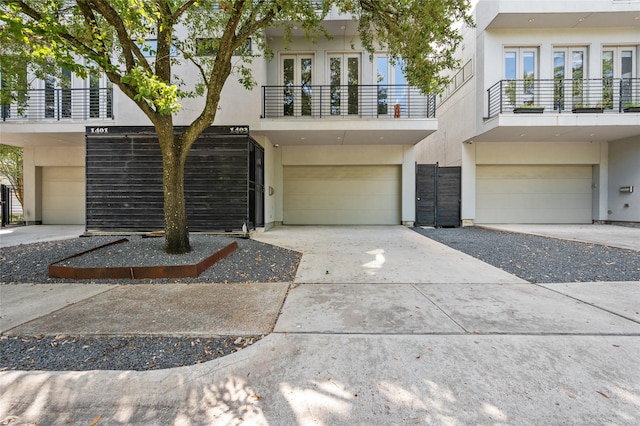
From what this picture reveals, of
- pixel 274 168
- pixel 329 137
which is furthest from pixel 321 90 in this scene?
pixel 274 168

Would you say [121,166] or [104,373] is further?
[121,166]

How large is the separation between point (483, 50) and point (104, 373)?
13581mm

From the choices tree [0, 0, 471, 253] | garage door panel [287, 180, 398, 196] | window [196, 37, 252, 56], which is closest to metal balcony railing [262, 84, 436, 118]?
window [196, 37, 252, 56]

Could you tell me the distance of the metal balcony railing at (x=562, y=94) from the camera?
1055 cm

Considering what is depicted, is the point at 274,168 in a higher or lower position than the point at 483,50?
lower

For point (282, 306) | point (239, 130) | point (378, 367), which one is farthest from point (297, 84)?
point (378, 367)

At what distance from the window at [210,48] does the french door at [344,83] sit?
123 inches

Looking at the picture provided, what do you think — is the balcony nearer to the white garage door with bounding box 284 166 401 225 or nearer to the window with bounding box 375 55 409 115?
the window with bounding box 375 55 409 115

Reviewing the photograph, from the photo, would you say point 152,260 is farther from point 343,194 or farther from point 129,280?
point 343,194

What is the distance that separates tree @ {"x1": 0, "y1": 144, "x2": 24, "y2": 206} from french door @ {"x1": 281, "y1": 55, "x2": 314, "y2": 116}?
45.1ft

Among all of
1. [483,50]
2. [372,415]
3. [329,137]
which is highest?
[483,50]

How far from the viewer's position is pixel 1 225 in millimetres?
11273

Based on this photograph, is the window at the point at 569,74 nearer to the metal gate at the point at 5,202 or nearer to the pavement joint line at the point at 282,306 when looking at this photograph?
the pavement joint line at the point at 282,306

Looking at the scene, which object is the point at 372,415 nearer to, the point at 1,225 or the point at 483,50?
the point at 483,50
